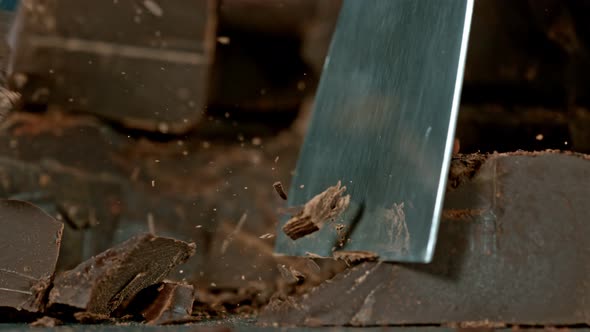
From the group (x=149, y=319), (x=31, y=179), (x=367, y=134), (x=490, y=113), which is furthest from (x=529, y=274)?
(x=31, y=179)

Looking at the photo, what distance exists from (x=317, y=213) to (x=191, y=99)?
120cm

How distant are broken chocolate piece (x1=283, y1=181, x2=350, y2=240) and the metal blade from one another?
21 mm

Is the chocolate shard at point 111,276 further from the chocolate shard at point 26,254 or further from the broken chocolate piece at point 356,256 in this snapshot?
the broken chocolate piece at point 356,256

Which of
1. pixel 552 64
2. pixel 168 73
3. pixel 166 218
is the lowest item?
pixel 166 218

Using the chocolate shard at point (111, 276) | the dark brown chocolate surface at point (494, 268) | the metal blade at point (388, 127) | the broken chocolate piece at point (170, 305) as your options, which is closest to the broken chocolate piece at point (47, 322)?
the chocolate shard at point (111, 276)

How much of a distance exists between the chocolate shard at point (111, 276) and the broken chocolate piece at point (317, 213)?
0.94 feet

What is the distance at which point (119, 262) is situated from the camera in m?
1.32

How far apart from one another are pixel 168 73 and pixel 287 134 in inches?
20.2

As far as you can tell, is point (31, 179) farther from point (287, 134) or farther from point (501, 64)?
point (501, 64)

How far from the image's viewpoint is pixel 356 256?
50.3 inches

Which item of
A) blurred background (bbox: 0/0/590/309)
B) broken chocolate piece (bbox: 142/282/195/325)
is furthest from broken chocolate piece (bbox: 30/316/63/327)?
blurred background (bbox: 0/0/590/309)

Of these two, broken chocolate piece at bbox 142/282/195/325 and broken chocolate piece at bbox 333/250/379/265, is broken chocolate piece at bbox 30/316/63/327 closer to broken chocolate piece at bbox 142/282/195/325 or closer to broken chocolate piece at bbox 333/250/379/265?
broken chocolate piece at bbox 142/282/195/325

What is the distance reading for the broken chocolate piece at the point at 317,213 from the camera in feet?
4.57

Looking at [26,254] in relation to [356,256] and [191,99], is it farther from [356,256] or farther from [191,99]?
[191,99]
